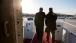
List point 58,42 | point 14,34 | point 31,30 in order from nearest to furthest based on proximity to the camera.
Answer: point 14,34, point 58,42, point 31,30

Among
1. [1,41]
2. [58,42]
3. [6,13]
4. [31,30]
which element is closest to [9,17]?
[6,13]

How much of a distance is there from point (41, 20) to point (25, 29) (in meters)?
2.25

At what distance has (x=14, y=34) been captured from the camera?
1.33 metres

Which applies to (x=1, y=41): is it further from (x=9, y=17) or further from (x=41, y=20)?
(x=41, y=20)

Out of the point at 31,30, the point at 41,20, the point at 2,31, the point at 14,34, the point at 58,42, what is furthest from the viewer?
the point at 31,30

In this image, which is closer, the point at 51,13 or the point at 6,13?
the point at 6,13

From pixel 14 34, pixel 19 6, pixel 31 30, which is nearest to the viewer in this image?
pixel 14 34

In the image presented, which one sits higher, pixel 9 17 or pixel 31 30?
pixel 9 17

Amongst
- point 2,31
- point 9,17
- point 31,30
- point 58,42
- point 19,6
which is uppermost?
point 19,6

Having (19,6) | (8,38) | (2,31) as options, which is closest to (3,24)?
(2,31)

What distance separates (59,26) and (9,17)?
161 inches

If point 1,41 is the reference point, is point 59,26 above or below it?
below

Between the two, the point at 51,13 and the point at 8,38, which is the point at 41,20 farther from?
the point at 8,38

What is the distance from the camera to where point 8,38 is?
1.23m
